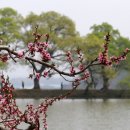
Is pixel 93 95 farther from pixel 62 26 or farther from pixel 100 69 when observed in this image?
pixel 62 26

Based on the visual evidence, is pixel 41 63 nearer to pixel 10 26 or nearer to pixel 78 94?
pixel 78 94

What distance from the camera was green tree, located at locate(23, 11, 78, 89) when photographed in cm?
8194

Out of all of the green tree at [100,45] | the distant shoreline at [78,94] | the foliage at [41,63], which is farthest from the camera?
the green tree at [100,45]

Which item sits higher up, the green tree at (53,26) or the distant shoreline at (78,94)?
the green tree at (53,26)

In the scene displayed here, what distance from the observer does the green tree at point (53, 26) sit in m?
81.9

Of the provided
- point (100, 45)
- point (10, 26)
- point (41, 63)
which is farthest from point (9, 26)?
point (41, 63)

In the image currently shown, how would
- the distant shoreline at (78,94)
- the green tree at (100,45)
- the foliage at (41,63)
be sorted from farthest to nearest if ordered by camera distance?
1. the green tree at (100,45)
2. the distant shoreline at (78,94)
3. the foliage at (41,63)

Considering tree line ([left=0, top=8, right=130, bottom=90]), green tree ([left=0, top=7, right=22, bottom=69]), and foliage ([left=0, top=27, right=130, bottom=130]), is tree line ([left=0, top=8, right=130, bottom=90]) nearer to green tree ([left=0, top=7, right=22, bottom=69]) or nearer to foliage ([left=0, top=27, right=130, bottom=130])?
green tree ([left=0, top=7, right=22, bottom=69])

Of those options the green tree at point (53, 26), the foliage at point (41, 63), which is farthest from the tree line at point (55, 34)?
the foliage at point (41, 63)

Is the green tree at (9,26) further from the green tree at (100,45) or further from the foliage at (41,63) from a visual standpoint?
the foliage at (41,63)

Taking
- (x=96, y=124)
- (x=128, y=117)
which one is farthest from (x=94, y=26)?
(x=96, y=124)

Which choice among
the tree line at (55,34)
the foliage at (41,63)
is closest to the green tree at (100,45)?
the tree line at (55,34)

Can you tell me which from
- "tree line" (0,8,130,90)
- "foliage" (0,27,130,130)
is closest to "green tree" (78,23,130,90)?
"tree line" (0,8,130,90)

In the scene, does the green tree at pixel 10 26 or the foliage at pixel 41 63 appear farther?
the green tree at pixel 10 26
